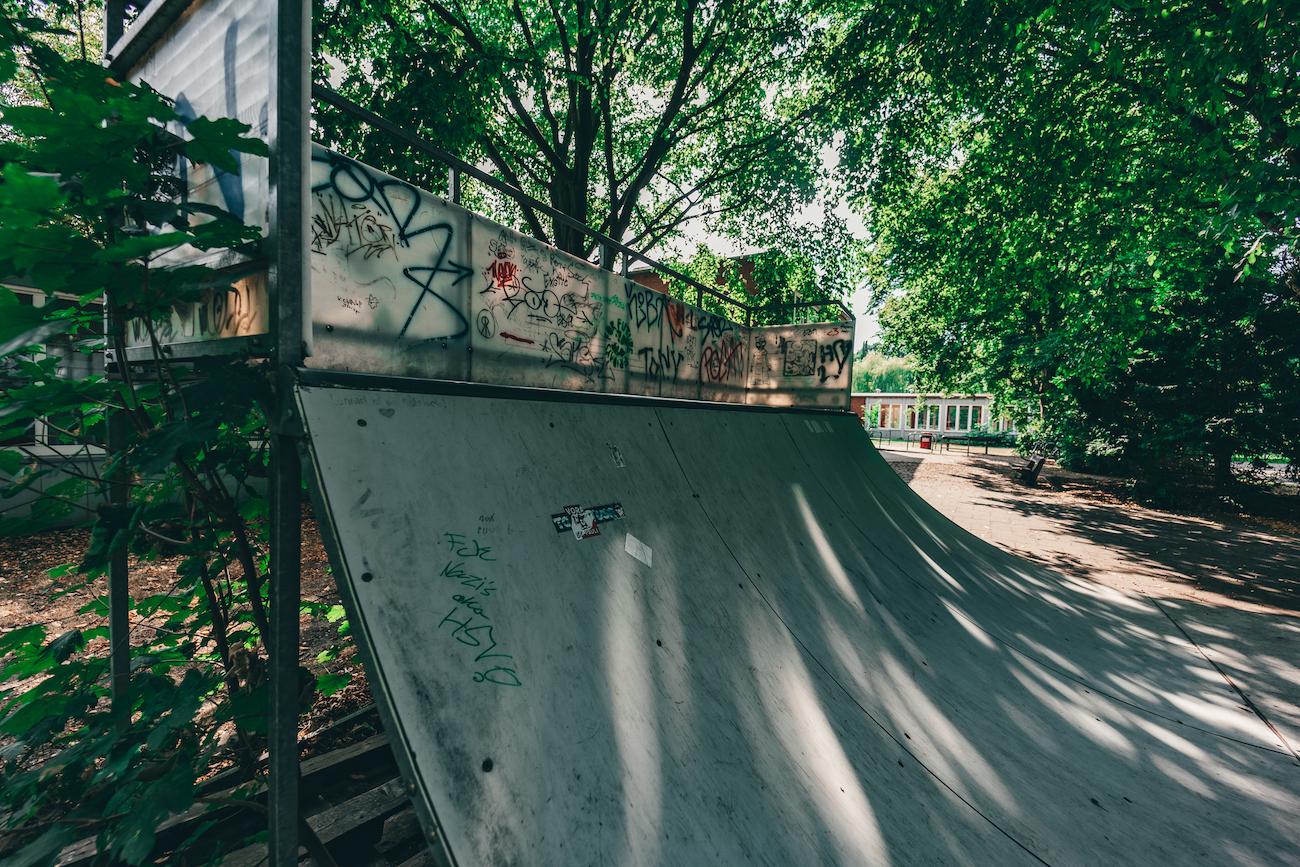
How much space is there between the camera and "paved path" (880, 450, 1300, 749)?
5.04 meters

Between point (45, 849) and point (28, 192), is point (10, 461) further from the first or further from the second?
point (45, 849)

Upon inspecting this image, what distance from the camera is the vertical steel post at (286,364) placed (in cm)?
189

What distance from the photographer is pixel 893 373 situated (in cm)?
9294

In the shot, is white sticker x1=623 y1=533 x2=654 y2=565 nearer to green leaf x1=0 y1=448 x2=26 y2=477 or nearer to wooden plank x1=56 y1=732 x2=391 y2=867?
wooden plank x1=56 y1=732 x2=391 y2=867

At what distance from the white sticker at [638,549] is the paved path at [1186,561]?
5297mm

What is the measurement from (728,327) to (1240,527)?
14454mm

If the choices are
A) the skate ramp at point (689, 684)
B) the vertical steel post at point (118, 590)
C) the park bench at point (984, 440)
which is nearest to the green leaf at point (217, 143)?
the skate ramp at point (689, 684)

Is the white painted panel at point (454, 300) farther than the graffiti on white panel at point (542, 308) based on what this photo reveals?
No

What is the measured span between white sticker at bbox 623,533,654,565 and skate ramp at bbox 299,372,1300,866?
0.03 metres

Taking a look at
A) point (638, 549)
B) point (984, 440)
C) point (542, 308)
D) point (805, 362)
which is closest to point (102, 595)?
point (542, 308)

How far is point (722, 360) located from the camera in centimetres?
809

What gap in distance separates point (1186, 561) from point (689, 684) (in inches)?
470

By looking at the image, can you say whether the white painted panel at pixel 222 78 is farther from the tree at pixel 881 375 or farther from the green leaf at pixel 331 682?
the tree at pixel 881 375

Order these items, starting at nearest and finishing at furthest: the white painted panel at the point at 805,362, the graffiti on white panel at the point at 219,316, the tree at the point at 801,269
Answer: the graffiti on white panel at the point at 219,316
the white painted panel at the point at 805,362
the tree at the point at 801,269
